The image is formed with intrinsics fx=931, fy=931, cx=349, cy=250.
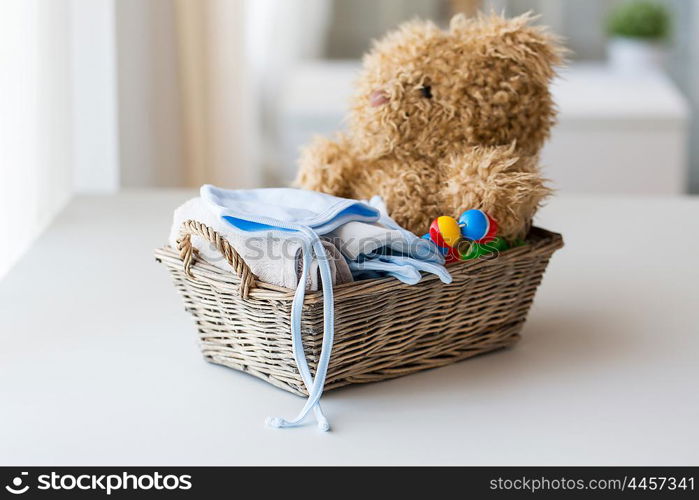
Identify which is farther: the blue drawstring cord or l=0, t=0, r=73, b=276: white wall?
l=0, t=0, r=73, b=276: white wall

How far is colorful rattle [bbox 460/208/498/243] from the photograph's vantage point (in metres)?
0.86

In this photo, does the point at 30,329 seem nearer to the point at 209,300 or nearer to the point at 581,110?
the point at 209,300

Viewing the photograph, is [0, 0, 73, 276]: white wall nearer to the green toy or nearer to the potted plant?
the green toy

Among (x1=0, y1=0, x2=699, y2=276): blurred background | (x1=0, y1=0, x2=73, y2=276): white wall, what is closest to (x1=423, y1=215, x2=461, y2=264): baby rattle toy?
(x1=0, y1=0, x2=699, y2=276): blurred background

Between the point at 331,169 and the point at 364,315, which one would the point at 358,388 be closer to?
the point at 364,315

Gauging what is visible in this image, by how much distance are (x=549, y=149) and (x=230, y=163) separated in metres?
0.84

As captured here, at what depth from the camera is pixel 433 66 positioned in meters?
0.98

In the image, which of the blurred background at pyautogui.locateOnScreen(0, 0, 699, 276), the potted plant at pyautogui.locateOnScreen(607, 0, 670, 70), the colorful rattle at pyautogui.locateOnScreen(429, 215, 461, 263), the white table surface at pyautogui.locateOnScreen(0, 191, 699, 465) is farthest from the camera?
the potted plant at pyautogui.locateOnScreen(607, 0, 670, 70)

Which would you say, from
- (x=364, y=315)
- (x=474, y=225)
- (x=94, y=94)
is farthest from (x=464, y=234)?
(x=94, y=94)

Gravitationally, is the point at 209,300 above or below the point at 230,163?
above

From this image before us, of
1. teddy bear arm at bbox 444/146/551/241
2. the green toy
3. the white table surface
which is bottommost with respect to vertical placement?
the white table surface

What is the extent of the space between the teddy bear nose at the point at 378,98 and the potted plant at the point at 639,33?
227 centimetres

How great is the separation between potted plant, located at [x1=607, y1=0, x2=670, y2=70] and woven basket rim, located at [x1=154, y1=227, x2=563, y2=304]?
2.28 meters
